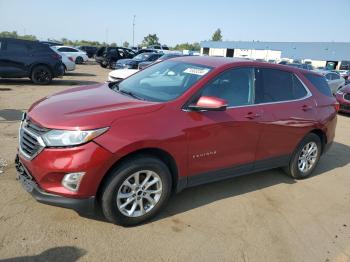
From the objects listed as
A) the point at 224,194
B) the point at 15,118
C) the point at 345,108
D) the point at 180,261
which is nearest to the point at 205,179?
the point at 224,194

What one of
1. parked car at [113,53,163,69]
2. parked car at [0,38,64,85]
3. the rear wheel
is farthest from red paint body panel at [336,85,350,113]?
the rear wheel

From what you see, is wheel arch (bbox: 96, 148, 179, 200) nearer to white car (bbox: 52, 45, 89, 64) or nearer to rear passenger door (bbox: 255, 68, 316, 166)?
rear passenger door (bbox: 255, 68, 316, 166)

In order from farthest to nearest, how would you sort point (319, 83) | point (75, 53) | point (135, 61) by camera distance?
point (75, 53)
point (135, 61)
point (319, 83)

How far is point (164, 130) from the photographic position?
12.1ft

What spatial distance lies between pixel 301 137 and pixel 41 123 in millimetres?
3697

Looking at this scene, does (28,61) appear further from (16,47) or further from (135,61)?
(135,61)

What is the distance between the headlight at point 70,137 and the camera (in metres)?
3.28

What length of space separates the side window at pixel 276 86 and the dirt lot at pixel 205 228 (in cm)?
132

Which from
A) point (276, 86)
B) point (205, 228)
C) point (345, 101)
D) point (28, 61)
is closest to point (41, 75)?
point (28, 61)

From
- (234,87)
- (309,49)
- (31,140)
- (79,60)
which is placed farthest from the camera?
(309,49)

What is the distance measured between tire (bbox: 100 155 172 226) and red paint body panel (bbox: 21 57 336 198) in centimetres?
14

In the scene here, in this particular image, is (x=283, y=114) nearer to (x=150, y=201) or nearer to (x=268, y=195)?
(x=268, y=195)

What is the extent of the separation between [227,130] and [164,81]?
3.31 feet

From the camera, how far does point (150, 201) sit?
3.87 meters
